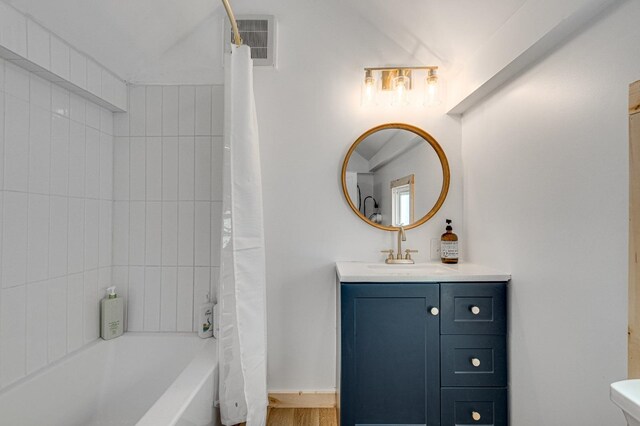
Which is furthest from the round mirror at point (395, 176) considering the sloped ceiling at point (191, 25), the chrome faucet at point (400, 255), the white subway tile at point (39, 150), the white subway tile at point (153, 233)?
the white subway tile at point (39, 150)

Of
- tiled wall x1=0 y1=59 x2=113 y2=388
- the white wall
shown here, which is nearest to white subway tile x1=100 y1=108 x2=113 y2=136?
tiled wall x1=0 y1=59 x2=113 y2=388

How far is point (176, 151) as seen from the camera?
6.46 feet

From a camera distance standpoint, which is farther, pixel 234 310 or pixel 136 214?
pixel 136 214

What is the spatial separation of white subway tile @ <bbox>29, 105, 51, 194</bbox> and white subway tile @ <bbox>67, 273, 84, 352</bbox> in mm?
453

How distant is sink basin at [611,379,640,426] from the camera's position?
2.22 feet

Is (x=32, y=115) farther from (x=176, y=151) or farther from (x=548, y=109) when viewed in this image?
(x=548, y=109)

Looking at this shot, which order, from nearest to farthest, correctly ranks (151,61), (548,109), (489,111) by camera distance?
A: (548,109) < (489,111) < (151,61)

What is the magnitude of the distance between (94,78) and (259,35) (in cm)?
89

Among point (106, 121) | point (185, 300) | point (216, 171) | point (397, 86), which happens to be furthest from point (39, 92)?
point (397, 86)

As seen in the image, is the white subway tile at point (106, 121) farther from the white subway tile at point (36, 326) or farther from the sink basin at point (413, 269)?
the sink basin at point (413, 269)

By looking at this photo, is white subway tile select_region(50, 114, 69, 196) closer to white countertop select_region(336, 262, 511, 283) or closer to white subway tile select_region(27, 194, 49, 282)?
white subway tile select_region(27, 194, 49, 282)

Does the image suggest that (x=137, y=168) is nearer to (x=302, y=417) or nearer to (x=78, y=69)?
(x=78, y=69)

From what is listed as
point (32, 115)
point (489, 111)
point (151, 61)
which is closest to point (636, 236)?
point (489, 111)

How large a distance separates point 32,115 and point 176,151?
657 mm
